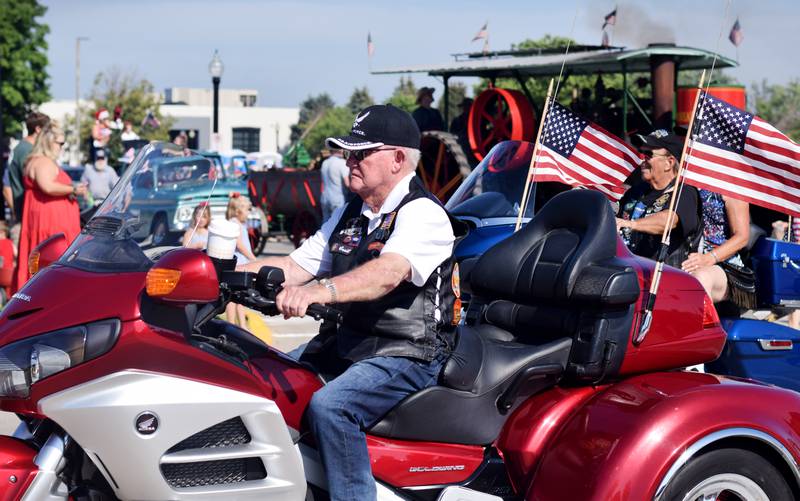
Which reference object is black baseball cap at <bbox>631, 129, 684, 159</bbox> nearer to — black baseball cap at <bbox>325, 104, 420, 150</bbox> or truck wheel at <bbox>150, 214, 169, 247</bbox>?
black baseball cap at <bbox>325, 104, 420, 150</bbox>

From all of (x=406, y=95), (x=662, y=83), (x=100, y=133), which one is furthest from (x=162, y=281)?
(x=406, y=95)

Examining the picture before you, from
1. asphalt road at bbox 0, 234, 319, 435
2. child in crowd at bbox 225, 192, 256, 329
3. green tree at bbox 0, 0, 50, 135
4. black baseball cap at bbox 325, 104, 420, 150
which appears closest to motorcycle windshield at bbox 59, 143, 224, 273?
black baseball cap at bbox 325, 104, 420, 150

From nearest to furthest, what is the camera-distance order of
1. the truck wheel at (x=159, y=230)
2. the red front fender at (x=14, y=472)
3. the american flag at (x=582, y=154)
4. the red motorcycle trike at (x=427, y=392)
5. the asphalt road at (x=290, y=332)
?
the red front fender at (x=14, y=472), the red motorcycle trike at (x=427, y=392), the truck wheel at (x=159, y=230), the american flag at (x=582, y=154), the asphalt road at (x=290, y=332)

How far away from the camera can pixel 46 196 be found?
840 cm

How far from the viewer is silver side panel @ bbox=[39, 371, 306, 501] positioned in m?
3.15

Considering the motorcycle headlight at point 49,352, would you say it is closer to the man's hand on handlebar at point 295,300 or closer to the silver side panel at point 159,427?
the silver side panel at point 159,427

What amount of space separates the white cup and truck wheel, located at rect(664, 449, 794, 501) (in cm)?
180

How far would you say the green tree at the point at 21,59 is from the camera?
2201 inches

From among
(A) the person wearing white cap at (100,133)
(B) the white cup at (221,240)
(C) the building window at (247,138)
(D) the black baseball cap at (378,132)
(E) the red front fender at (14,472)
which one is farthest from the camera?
(C) the building window at (247,138)

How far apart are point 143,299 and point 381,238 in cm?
94

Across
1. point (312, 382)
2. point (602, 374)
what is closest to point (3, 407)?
point (312, 382)

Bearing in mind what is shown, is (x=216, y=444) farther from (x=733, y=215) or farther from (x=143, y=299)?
(x=733, y=215)

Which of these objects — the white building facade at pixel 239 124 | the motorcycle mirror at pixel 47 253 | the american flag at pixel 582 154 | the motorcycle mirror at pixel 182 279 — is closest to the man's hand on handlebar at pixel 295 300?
the motorcycle mirror at pixel 182 279

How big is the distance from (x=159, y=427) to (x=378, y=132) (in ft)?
4.38
